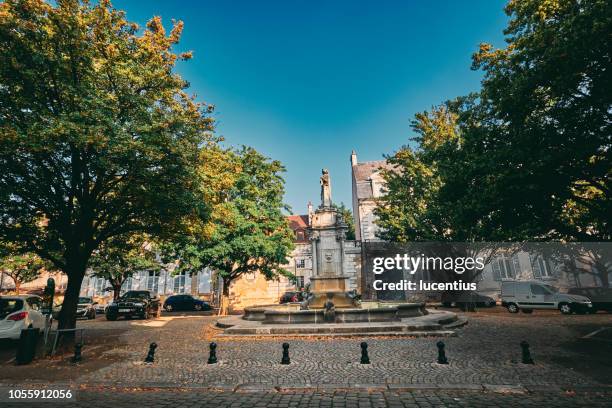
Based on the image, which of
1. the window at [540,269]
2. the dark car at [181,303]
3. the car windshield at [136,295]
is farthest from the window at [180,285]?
the window at [540,269]

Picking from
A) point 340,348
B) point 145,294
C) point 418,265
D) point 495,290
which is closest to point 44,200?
point 340,348

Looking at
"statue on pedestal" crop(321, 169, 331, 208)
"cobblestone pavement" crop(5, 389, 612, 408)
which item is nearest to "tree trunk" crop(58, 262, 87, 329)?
"cobblestone pavement" crop(5, 389, 612, 408)

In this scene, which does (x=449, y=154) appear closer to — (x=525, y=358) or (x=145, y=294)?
(x=525, y=358)

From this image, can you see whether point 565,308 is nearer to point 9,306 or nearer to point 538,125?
point 538,125

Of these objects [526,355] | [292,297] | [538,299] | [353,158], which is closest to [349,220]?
[353,158]

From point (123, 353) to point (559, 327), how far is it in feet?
55.4

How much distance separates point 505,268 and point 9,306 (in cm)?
3844

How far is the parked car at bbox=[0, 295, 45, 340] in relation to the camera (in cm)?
1027

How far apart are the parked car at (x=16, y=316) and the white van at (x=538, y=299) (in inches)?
996

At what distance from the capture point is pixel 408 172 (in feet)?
75.7

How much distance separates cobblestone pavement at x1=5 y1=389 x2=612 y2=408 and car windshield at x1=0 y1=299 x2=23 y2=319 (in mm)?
7069

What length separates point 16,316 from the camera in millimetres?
10570

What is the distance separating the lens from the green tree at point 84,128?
8914 mm

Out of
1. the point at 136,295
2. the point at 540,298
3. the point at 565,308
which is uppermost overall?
the point at 136,295
